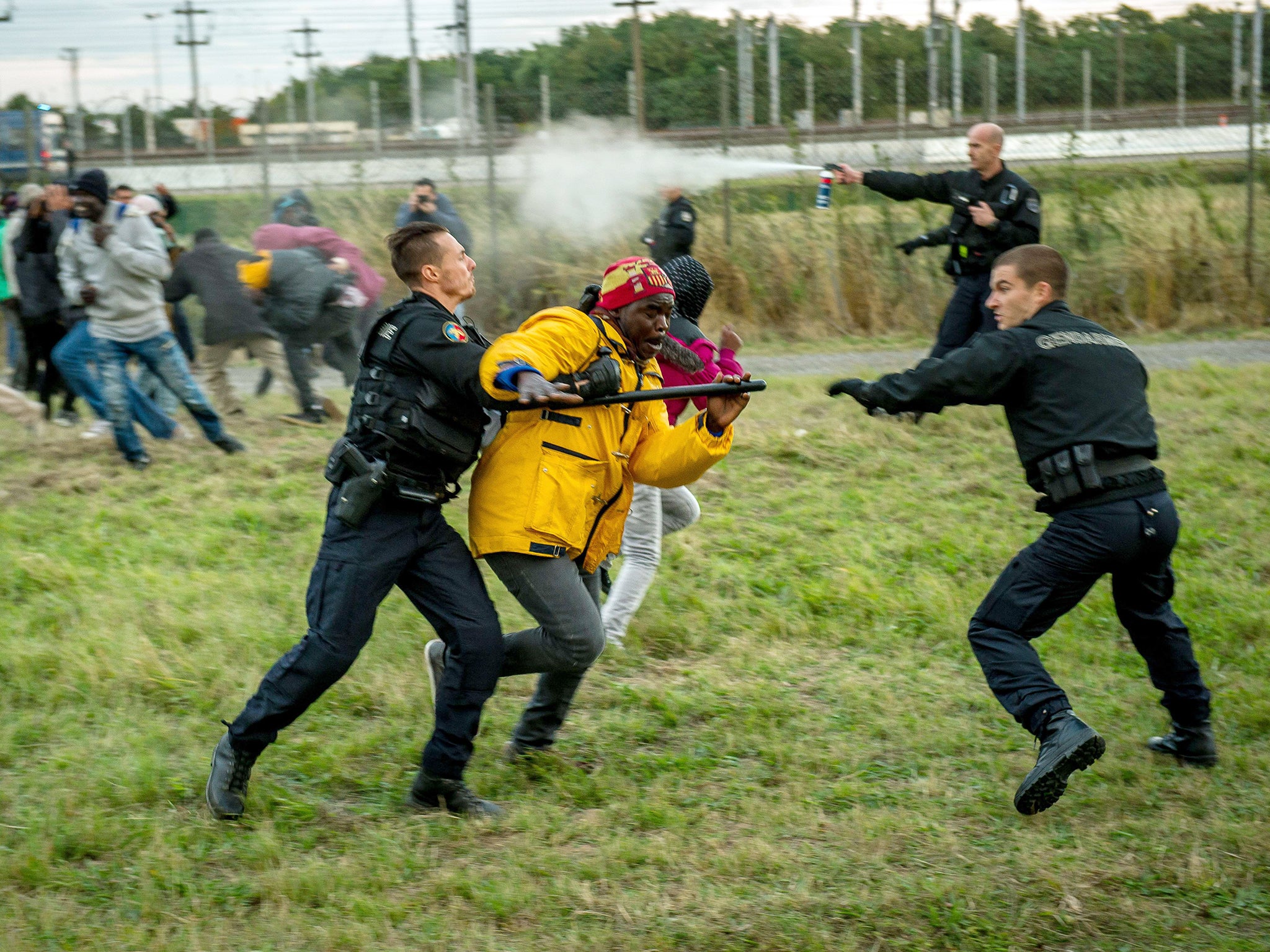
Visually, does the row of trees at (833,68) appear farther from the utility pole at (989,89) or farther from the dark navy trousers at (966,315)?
the dark navy trousers at (966,315)

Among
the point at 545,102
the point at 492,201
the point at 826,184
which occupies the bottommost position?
the point at 826,184

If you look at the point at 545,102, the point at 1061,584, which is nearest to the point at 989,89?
the point at 545,102

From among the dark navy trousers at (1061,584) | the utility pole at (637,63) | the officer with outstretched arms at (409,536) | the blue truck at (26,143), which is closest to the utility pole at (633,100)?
the utility pole at (637,63)

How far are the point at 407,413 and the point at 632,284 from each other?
0.87 metres

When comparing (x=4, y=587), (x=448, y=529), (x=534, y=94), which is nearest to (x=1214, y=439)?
(x=448, y=529)

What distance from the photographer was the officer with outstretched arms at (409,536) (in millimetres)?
4023

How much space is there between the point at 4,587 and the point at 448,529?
382 centimetres

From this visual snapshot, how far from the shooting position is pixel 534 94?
15844mm

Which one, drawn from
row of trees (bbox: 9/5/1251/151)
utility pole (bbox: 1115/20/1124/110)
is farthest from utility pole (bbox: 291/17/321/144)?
utility pole (bbox: 1115/20/1124/110)

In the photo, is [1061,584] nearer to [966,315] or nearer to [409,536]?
[409,536]

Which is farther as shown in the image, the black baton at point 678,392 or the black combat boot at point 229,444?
the black combat boot at point 229,444

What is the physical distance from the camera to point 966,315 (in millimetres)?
9062

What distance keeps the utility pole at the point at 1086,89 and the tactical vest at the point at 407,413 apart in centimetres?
1356

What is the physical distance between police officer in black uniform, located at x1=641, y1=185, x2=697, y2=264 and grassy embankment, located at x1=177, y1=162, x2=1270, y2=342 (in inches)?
79.3
